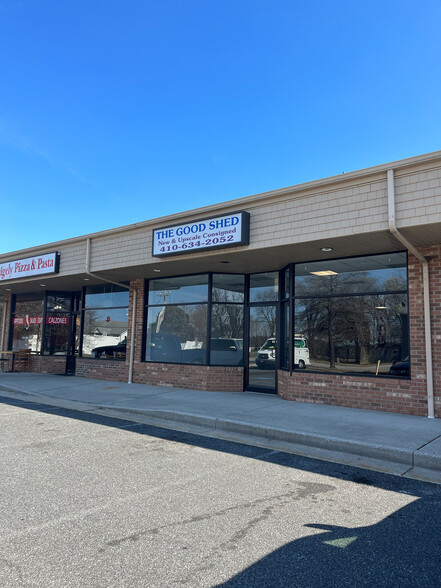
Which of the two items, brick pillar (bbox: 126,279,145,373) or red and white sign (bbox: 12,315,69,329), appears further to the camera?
red and white sign (bbox: 12,315,69,329)

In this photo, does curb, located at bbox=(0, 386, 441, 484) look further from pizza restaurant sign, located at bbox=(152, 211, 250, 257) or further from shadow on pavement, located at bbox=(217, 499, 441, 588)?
pizza restaurant sign, located at bbox=(152, 211, 250, 257)

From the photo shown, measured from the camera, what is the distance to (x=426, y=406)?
810 cm

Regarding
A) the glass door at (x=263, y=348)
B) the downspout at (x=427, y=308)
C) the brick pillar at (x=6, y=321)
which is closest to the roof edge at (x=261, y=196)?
the downspout at (x=427, y=308)

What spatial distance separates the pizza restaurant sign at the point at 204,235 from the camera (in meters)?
9.26

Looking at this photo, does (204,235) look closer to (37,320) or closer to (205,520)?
(205,520)

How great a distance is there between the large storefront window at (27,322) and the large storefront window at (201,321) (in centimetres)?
693

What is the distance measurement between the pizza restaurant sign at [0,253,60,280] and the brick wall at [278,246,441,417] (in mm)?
9245

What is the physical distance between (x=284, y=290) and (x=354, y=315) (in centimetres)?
212

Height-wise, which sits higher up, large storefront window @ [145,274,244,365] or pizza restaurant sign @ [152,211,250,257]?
pizza restaurant sign @ [152,211,250,257]

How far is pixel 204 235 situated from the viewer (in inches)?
390

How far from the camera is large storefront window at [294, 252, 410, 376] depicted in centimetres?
876

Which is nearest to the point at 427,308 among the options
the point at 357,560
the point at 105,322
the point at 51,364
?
the point at 357,560

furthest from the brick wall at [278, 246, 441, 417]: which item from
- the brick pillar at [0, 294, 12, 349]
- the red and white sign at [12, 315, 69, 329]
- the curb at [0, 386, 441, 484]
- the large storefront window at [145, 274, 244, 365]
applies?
the brick pillar at [0, 294, 12, 349]

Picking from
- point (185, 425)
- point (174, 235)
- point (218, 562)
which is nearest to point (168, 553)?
point (218, 562)
